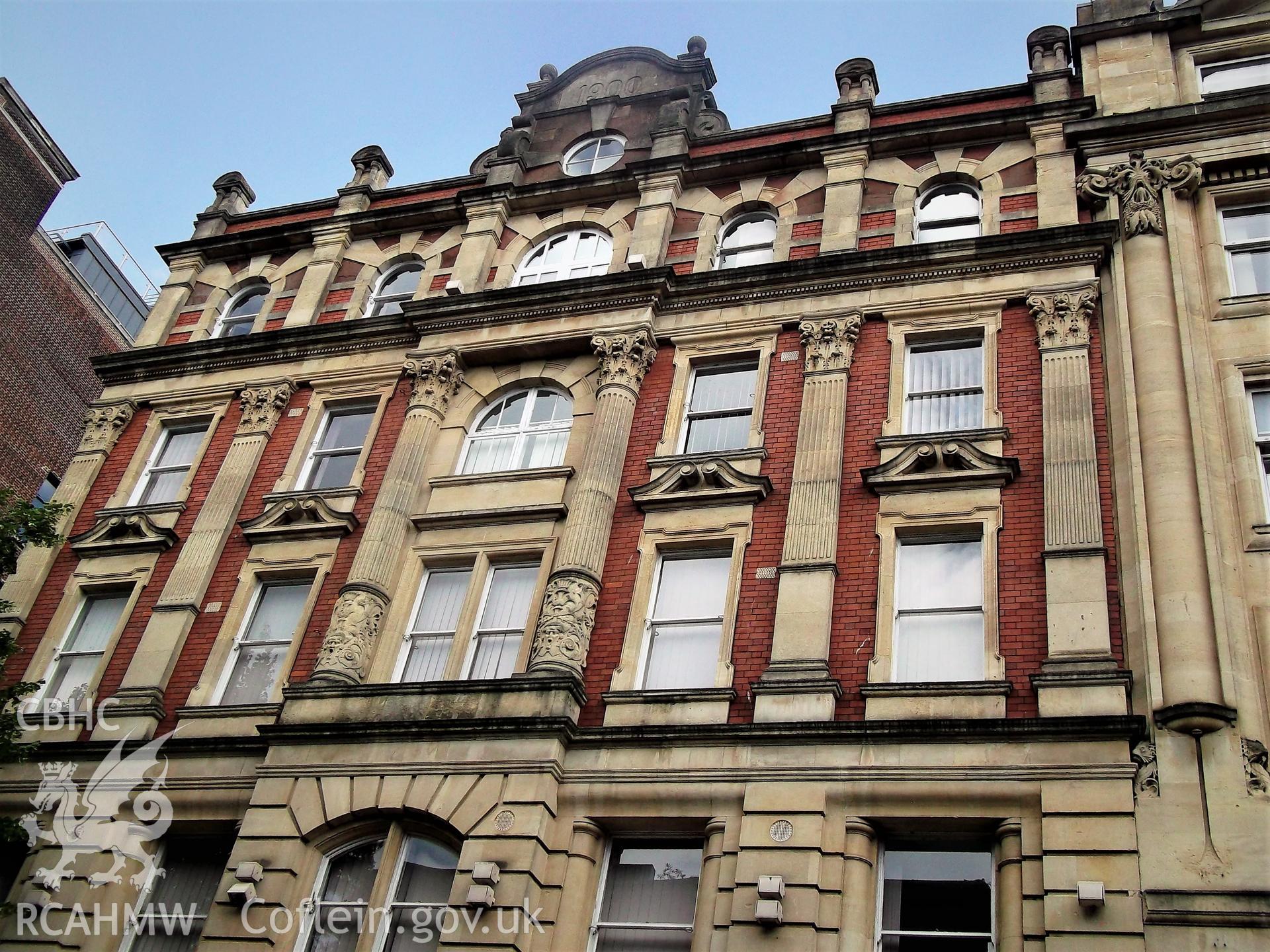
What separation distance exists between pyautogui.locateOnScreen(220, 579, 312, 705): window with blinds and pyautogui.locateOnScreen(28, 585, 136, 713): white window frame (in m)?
2.44

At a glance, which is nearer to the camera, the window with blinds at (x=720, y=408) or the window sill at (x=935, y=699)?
the window sill at (x=935, y=699)

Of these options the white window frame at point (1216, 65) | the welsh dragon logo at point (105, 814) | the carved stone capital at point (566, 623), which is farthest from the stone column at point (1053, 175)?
the welsh dragon logo at point (105, 814)

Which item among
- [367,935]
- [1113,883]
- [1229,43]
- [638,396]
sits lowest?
[367,935]

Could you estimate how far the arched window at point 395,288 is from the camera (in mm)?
25719

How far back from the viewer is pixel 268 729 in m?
17.5

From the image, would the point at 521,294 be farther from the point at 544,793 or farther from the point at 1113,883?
the point at 1113,883

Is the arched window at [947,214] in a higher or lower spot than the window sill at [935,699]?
higher

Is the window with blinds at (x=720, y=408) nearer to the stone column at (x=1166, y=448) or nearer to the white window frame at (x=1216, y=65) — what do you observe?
the stone column at (x=1166, y=448)

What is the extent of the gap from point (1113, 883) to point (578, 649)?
7.38m

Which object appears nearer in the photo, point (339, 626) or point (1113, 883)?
point (1113, 883)

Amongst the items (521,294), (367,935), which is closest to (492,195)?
(521,294)

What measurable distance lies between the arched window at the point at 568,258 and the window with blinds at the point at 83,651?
30.9 ft

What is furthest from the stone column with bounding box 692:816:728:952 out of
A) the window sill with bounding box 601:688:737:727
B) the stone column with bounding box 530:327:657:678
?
the stone column with bounding box 530:327:657:678

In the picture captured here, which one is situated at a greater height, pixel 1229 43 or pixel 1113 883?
pixel 1229 43
